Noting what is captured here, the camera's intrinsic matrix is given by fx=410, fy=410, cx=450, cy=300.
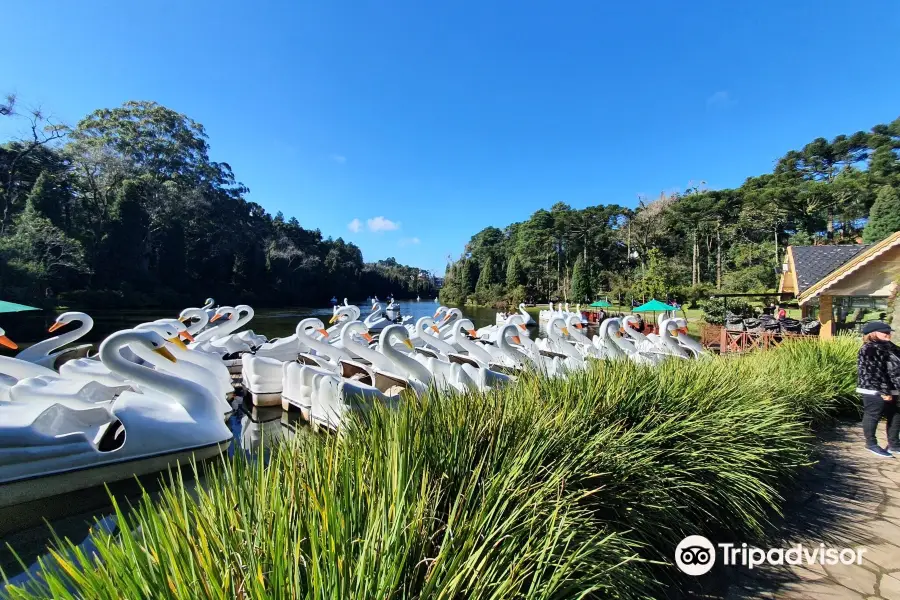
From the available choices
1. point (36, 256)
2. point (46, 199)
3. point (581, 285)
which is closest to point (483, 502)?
point (36, 256)

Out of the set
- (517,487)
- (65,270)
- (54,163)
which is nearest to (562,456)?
(517,487)

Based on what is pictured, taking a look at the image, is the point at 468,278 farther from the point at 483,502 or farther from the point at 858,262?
the point at 483,502

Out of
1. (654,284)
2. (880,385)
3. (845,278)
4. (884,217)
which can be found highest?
(884,217)

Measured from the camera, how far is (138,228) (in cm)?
3841

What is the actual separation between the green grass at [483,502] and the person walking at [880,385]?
1.40 meters

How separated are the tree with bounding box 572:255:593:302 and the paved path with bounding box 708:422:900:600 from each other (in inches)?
1673

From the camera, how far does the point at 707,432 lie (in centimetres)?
338

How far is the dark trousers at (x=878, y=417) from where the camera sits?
15.1 ft

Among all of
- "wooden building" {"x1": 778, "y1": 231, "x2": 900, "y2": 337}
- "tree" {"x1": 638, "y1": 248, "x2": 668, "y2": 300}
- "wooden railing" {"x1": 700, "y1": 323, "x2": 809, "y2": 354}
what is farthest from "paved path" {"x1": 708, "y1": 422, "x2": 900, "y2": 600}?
"tree" {"x1": 638, "y1": 248, "x2": 668, "y2": 300}

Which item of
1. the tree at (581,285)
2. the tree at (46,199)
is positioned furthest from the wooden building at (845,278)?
the tree at (46,199)

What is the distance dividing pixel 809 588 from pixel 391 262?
136 metres

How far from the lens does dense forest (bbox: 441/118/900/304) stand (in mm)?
32375

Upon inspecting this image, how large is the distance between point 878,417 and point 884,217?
115ft

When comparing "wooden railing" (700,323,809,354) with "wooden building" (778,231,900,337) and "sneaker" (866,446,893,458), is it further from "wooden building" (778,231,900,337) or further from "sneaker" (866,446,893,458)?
"sneaker" (866,446,893,458)
